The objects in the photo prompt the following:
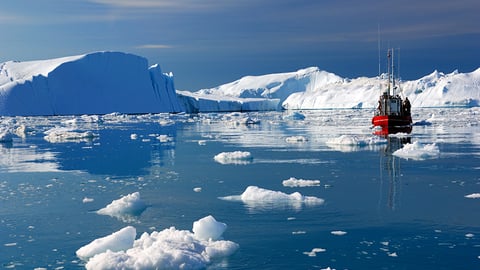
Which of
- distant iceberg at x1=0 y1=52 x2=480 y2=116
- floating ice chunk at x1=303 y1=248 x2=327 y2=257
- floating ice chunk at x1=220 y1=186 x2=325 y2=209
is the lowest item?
floating ice chunk at x1=303 y1=248 x2=327 y2=257

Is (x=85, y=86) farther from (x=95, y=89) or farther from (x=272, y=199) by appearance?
(x=272, y=199)

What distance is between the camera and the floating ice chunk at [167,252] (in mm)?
5520

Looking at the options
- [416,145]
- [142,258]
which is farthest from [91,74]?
[142,258]

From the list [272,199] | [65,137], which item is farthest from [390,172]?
[65,137]

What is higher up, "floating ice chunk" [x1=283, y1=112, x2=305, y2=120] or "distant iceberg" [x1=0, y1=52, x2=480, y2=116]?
"distant iceberg" [x1=0, y1=52, x2=480, y2=116]

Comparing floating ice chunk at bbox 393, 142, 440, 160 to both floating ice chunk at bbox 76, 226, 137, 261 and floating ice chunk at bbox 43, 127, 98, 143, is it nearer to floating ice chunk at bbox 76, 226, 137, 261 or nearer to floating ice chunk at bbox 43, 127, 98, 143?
floating ice chunk at bbox 76, 226, 137, 261

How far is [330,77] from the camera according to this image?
15588 cm

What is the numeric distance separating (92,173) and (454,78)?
375 ft

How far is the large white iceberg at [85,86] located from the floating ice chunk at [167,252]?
57.3m

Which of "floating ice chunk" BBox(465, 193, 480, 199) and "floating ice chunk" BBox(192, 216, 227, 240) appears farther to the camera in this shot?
"floating ice chunk" BBox(465, 193, 480, 199)

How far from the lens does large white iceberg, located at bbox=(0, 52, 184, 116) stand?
197 feet

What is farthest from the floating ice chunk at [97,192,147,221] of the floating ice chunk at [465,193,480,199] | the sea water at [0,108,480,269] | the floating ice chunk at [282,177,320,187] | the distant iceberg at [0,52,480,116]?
the distant iceberg at [0,52,480,116]

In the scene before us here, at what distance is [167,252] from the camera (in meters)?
5.68

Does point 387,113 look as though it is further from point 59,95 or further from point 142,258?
point 59,95
